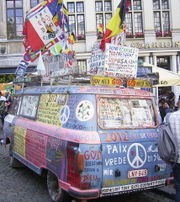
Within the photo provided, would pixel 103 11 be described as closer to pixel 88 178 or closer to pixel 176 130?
pixel 176 130

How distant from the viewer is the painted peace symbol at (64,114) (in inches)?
185

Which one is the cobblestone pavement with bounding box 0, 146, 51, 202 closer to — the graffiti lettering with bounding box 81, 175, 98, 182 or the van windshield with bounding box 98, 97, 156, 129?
the graffiti lettering with bounding box 81, 175, 98, 182

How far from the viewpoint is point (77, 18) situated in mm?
21609

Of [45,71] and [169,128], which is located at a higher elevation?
[45,71]

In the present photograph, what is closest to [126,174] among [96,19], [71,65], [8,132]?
[71,65]

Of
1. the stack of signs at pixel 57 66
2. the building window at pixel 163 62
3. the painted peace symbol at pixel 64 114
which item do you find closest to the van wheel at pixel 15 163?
the stack of signs at pixel 57 66

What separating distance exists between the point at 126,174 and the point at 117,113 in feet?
3.12

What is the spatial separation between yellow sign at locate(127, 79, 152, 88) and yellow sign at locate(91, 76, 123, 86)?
218 millimetres

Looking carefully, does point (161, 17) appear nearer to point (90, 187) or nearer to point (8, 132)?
point (8, 132)

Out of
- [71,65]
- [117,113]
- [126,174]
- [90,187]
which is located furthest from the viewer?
[71,65]

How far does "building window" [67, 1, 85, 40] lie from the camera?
21562mm

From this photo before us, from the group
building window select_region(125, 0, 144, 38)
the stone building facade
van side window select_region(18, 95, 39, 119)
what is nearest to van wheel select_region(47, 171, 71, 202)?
van side window select_region(18, 95, 39, 119)

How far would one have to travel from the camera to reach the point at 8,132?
24.5ft

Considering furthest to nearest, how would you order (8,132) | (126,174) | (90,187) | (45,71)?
(8,132) < (45,71) < (126,174) < (90,187)
